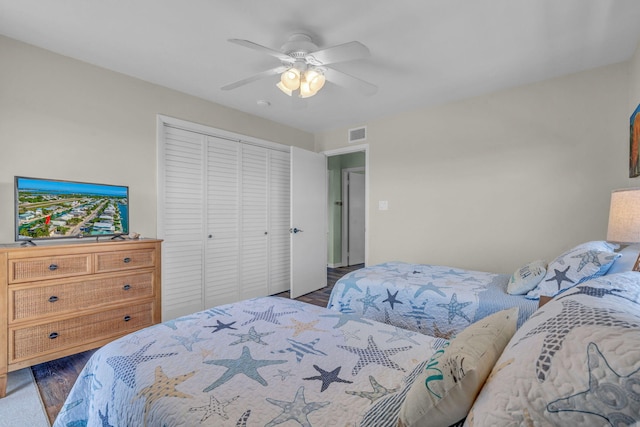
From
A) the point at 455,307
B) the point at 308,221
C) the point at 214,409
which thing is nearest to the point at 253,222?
the point at 308,221

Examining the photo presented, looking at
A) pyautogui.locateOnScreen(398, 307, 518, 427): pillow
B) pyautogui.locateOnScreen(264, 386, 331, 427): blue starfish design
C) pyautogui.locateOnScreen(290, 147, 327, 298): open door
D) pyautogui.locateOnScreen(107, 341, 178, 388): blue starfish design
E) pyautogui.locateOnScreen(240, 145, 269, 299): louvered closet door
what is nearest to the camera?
pyautogui.locateOnScreen(398, 307, 518, 427): pillow

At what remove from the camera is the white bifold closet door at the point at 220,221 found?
3111 millimetres

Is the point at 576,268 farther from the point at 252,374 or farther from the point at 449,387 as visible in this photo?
the point at 252,374

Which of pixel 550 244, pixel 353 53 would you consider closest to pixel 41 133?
pixel 353 53

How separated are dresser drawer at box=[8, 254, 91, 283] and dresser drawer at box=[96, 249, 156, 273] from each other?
8 centimetres

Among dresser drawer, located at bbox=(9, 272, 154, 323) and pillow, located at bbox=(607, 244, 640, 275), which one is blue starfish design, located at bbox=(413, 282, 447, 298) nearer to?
pillow, located at bbox=(607, 244, 640, 275)

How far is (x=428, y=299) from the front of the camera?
2.04 m

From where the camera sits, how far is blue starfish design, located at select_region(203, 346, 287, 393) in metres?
1.01

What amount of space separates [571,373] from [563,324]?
17 cm

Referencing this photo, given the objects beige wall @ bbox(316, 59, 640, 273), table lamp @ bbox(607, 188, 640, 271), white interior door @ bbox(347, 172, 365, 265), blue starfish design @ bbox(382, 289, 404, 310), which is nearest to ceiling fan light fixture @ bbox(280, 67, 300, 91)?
blue starfish design @ bbox(382, 289, 404, 310)

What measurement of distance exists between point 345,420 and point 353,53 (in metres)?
1.92

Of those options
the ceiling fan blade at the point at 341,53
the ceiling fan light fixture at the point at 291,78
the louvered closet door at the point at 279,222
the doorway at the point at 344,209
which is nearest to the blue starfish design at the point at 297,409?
the ceiling fan blade at the point at 341,53

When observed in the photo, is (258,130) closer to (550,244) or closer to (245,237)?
(245,237)

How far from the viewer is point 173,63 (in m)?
2.54
